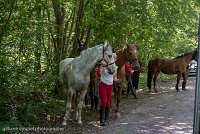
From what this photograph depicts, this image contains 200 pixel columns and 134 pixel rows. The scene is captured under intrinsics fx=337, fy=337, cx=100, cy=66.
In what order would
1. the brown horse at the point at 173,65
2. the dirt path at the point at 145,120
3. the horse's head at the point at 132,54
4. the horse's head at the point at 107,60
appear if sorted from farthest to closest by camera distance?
the brown horse at the point at 173,65, the horse's head at the point at 132,54, the horse's head at the point at 107,60, the dirt path at the point at 145,120

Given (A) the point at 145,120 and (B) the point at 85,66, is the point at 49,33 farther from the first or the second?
(A) the point at 145,120

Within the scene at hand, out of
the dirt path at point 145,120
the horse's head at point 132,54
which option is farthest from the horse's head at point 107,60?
the dirt path at point 145,120

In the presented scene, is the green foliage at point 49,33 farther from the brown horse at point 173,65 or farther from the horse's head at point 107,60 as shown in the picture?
the horse's head at point 107,60

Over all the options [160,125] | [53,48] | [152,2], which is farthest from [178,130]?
[53,48]

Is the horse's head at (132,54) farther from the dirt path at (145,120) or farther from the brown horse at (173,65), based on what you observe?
the brown horse at (173,65)

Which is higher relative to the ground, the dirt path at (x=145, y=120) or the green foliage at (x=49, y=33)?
the green foliage at (x=49, y=33)

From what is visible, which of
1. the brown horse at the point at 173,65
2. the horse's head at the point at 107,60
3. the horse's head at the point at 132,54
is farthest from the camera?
the brown horse at the point at 173,65

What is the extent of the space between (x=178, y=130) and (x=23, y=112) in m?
3.64

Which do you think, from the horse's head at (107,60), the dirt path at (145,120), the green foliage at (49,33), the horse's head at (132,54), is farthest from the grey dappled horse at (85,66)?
the horse's head at (132,54)

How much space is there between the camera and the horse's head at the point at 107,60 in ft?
25.6

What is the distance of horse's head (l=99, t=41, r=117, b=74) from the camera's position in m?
7.81

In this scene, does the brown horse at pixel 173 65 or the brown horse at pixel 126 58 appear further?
the brown horse at pixel 173 65

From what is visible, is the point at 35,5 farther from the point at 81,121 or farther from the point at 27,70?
the point at 81,121

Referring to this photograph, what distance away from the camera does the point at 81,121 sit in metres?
8.48
